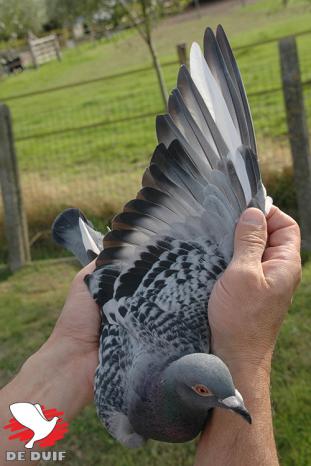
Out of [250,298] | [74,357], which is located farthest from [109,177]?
[250,298]

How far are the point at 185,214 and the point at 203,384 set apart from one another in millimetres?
583

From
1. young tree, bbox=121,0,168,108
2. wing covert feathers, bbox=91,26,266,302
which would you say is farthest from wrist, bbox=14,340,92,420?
young tree, bbox=121,0,168,108

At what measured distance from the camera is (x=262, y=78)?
11.7 m

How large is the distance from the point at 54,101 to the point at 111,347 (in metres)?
15.0

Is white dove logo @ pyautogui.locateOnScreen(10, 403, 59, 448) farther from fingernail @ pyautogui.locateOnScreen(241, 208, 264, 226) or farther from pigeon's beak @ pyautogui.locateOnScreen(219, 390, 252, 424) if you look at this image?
fingernail @ pyautogui.locateOnScreen(241, 208, 264, 226)

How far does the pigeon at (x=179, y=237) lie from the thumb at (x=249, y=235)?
0.06 metres

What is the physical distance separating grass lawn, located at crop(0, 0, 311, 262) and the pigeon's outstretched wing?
3.82 m

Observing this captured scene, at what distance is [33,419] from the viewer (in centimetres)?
237

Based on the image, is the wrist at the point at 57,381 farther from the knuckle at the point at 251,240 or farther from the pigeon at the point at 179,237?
the knuckle at the point at 251,240

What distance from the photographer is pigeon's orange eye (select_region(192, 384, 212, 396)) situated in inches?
71.2

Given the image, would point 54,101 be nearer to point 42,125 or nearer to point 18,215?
point 42,125

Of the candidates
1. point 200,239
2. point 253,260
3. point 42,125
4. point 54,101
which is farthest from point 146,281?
point 54,101

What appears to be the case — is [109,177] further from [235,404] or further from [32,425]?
[235,404]

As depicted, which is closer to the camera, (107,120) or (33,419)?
(33,419)
